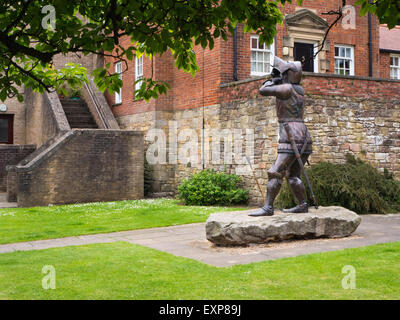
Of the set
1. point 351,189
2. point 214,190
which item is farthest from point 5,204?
point 351,189

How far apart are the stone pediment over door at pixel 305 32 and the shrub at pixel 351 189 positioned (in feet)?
20.9

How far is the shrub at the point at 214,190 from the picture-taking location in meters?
15.1

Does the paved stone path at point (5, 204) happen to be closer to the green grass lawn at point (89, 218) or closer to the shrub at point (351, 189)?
the green grass lawn at point (89, 218)

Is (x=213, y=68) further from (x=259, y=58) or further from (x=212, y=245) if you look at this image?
(x=212, y=245)

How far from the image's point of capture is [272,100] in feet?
47.6

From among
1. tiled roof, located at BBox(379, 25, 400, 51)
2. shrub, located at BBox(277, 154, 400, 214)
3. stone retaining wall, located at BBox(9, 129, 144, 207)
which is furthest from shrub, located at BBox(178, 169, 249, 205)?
tiled roof, located at BBox(379, 25, 400, 51)

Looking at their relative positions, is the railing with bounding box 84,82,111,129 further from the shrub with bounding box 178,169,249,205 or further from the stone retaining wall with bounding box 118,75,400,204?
the stone retaining wall with bounding box 118,75,400,204

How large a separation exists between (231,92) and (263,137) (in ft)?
7.24

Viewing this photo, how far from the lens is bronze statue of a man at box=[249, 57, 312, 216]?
8.78m

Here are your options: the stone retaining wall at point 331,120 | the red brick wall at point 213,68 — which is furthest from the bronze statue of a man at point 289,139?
the red brick wall at point 213,68

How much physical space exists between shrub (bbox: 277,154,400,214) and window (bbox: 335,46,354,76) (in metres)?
7.65

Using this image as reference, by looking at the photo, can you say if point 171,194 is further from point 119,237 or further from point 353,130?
point 119,237

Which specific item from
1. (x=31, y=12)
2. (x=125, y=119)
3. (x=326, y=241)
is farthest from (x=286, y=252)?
(x=125, y=119)
